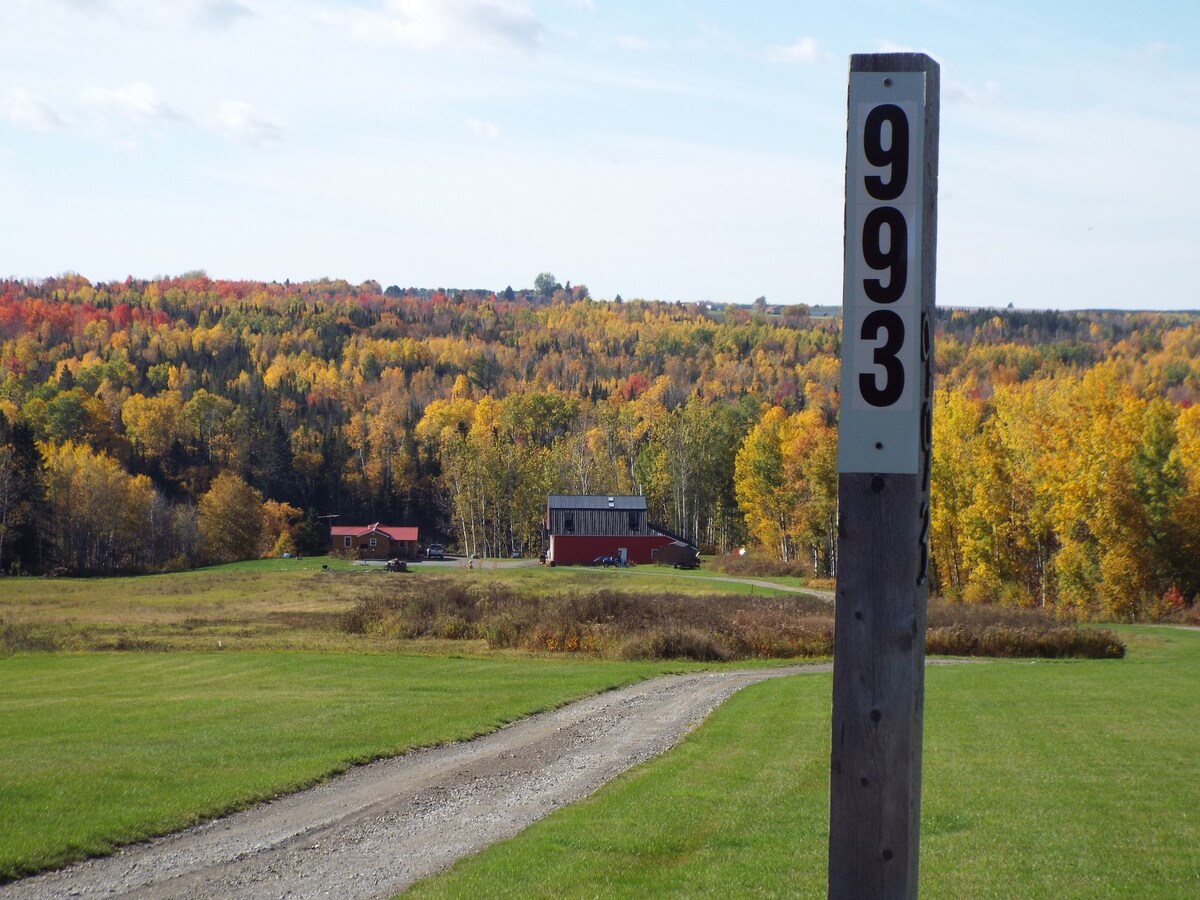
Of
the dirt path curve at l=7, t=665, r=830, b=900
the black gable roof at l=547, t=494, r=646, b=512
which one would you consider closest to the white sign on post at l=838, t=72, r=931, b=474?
the dirt path curve at l=7, t=665, r=830, b=900

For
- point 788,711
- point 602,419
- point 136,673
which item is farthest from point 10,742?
point 602,419

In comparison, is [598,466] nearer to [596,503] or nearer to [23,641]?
[596,503]

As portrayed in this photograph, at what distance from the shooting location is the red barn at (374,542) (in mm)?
121188

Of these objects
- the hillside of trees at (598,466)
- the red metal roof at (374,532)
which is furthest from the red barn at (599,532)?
the red metal roof at (374,532)

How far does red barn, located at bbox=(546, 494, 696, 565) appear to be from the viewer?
330 feet

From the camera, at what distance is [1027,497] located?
67.9 meters

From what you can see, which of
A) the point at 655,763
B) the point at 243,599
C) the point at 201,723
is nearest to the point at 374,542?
the point at 243,599

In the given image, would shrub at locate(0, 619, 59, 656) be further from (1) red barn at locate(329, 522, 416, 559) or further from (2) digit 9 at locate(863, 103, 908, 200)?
(1) red barn at locate(329, 522, 416, 559)

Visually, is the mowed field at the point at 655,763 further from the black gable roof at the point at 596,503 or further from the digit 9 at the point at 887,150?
the black gable roof at the point at 596,503

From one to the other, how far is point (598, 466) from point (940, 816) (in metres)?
117

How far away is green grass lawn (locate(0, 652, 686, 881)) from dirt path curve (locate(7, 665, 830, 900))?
0.53 m

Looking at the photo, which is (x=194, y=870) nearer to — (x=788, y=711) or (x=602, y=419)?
(x=788, y=711)

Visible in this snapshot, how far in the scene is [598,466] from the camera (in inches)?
5079

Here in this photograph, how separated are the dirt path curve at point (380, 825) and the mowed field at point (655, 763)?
0.50 meters
